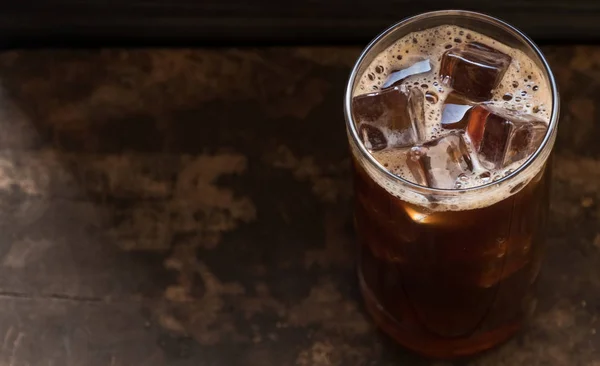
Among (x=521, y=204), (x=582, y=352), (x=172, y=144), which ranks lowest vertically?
(x=582, y=352)

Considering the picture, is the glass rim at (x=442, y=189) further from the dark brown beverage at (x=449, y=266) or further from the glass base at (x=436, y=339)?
the glass base at (x=436, y=339)

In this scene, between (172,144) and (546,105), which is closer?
(546,105)

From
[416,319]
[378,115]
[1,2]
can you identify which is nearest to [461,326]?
[416,319]

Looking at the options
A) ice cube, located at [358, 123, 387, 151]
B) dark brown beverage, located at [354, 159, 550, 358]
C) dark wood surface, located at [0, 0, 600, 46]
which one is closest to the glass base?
dark brown beverage, located at [354, 159, 550, 358]

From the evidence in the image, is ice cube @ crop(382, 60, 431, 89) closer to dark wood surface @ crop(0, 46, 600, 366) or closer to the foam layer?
the foam layer

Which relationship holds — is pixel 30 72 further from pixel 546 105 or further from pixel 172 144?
pixel 546 105

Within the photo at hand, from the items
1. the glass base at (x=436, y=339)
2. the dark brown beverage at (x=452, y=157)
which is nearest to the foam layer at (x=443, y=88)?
the dark brown beverage at (x=452, y=157)
